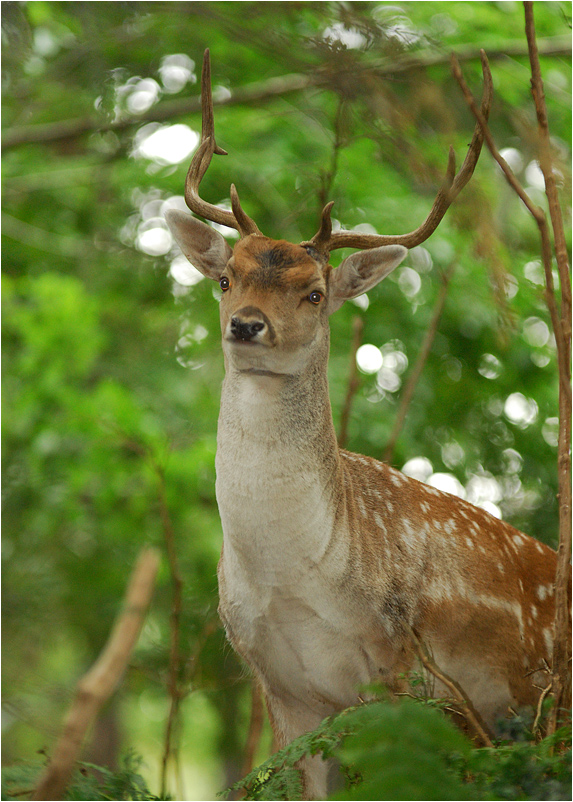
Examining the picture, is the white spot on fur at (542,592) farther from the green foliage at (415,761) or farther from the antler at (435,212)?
the antler at (435,212)

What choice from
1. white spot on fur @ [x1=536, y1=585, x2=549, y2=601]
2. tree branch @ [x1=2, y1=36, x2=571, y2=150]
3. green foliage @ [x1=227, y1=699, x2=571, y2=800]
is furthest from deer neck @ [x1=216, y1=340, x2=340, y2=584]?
tree branch @ [x1=2, y1=36, x2=571, y2=150]

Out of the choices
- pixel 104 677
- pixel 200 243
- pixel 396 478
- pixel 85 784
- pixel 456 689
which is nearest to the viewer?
pixel 104 677

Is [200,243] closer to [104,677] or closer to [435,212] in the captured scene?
[435,212]

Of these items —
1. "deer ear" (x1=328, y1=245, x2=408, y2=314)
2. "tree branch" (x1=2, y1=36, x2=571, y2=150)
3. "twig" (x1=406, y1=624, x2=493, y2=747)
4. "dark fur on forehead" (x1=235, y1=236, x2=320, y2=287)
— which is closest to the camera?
"twig" (x1=406, y1=624, x2=493, y2=747)

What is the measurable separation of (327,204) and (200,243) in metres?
0.78

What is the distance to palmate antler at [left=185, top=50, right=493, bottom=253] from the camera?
3.21m

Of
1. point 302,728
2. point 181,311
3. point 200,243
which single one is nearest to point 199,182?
point 200,243

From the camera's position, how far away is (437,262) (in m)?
6.06

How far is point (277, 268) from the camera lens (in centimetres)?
330

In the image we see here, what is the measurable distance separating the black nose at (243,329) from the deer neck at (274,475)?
28 cm

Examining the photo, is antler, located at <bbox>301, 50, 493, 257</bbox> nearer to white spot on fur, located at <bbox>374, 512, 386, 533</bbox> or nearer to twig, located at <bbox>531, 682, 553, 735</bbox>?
white spot on fur, located at <bbox>374, 512, 386, 533</bbox>

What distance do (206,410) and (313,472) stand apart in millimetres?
4064

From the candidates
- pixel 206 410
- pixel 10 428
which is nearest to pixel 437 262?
pixel 206 410

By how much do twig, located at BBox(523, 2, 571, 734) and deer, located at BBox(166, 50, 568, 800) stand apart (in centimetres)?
25
